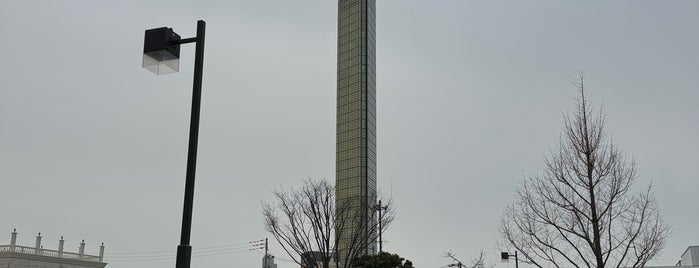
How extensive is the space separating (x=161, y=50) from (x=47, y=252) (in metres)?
55.1

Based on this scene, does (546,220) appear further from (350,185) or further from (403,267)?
(350,185)

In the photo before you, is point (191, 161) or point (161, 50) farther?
point (161, 50)

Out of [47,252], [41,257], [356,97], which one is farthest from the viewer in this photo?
[356,97]

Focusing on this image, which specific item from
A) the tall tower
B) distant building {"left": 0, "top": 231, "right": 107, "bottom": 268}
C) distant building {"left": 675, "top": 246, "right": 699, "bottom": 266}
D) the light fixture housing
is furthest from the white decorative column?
the light fixture housing

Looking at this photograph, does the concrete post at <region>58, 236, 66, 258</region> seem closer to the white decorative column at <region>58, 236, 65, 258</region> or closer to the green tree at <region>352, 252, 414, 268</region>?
the white decorative column at <region>58, 236, 65, 258</region>

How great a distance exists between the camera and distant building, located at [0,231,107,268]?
52031mm

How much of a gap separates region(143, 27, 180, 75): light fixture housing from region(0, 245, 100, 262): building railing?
171ft

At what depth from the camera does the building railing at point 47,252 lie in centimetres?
5355

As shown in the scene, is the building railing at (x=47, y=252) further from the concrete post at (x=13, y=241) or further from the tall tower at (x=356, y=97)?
the tall tower at (x=356, y=97)

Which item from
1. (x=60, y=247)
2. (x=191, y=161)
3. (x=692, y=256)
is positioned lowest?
(x=191, y=161)

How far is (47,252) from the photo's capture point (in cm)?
5647

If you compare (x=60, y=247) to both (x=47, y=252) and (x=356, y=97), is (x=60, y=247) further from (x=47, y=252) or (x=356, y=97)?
(x=356, y=97)

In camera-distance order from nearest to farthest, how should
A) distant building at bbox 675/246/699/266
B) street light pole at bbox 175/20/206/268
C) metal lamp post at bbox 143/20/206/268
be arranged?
street light pole at bbox 175/20/206/268, metal lamp post at bbox 143/20/206/268, distant building at bbox 675/246/699/266

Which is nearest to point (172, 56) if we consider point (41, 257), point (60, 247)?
point (41, 257)
